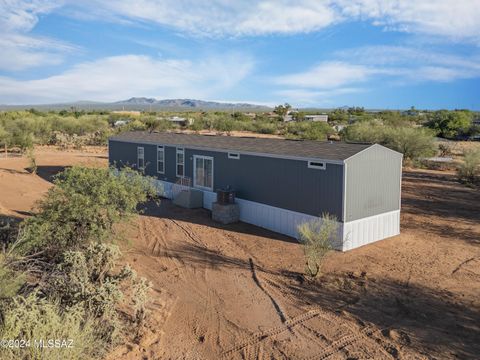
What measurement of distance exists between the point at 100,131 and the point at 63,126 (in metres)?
5.12

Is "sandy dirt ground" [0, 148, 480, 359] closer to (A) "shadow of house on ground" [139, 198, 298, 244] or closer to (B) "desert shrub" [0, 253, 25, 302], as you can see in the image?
(A) "shadow of house on ground" [139, 198, 298, 244]

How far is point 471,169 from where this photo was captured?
20312 millimetres

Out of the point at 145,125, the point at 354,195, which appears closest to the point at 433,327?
the point at 354,195

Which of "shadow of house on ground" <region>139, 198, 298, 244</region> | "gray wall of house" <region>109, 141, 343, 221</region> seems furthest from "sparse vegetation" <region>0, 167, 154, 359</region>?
"gray wall of house" <region>109, 141, 343, 221</region>

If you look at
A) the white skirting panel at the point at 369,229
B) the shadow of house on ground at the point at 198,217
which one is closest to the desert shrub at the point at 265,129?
the shadow of house on ground at the point at 198,217

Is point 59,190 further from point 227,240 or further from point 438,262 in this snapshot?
point 438,262

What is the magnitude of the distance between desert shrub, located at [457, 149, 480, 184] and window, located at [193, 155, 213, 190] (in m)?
11.9

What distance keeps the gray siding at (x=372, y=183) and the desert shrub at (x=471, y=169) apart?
8573 millimetres

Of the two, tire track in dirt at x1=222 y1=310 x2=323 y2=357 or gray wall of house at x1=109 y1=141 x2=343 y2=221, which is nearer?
tire track in dirt at x1=222 y1=310 x2=323 y2=357

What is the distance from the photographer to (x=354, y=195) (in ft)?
40.4

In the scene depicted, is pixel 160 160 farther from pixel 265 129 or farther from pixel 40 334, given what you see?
pixel 265 129

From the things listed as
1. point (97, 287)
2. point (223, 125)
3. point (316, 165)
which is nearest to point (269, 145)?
point (316, 165)

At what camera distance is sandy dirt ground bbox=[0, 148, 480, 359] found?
23.6 feet

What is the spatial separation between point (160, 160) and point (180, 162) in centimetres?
171
